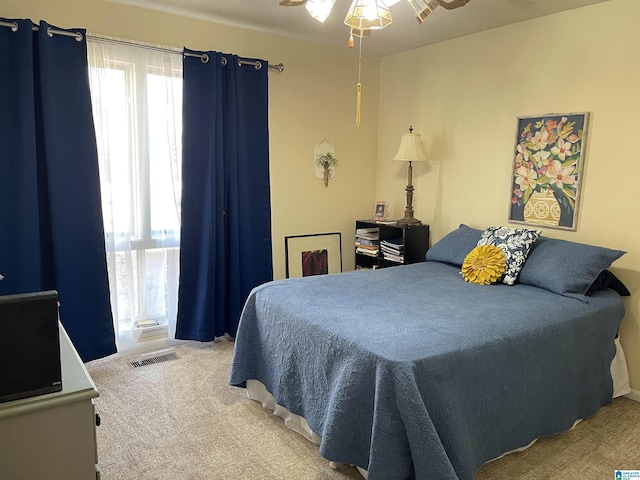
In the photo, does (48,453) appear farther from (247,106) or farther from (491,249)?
(247,106)

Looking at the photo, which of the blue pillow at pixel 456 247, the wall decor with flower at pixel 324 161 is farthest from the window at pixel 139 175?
the blue pillow at pixel 456 247

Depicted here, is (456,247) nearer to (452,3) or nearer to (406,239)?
(406,239)

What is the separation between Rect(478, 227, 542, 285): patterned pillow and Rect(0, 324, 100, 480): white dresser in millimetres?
2356

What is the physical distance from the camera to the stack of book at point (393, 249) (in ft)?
12.5

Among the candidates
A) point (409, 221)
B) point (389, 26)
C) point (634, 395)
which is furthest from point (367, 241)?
point (634, 395)

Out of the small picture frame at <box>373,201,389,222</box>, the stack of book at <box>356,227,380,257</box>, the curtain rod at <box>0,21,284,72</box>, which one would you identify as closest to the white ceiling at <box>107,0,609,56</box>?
the curtain rod at <box>0,21,284,72</box>

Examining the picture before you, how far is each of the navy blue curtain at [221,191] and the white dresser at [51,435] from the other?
2.05 m

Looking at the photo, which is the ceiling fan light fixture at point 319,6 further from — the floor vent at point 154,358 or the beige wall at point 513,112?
the floor vent at point 154,358

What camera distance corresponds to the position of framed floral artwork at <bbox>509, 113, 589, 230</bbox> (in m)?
2.96

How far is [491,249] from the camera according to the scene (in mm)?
2941

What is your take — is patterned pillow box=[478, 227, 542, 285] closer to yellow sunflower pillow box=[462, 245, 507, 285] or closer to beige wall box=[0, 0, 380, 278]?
yellow sunflower pillow box=[462, 245, 507, 285]

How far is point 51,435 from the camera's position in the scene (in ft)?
4.26

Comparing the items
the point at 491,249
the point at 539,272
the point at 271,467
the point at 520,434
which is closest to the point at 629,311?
the point at 539,272

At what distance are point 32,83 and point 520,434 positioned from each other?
10.5 ft
